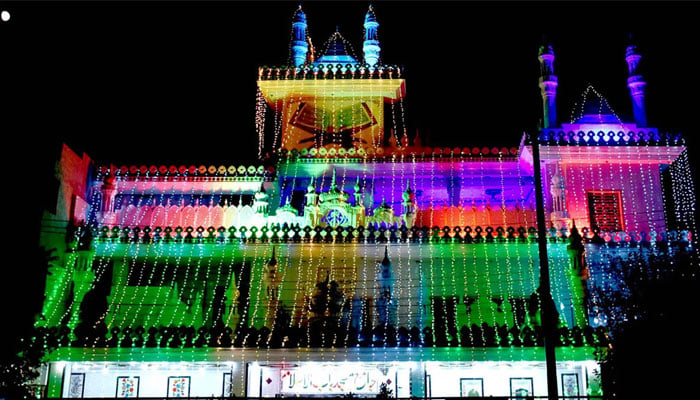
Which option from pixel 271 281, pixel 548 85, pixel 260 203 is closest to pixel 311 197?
pixel 260 203

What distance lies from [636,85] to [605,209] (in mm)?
4259

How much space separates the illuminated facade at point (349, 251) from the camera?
50.9 ft

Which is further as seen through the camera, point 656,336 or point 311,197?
point 311,197

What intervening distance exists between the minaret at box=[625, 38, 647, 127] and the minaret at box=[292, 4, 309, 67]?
10886mm

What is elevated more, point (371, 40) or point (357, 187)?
point (371, 40)

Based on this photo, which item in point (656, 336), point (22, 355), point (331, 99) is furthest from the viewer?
point (331, 99)

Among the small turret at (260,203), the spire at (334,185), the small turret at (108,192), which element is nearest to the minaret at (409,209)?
the spire at (334,185)

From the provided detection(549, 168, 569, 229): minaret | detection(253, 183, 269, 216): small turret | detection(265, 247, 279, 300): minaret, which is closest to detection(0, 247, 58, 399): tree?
detection(265, 247, 279, 300): minaret

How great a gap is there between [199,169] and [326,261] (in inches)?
209

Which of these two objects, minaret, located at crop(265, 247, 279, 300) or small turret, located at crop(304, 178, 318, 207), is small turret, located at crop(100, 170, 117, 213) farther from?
small turret, located at crop(304, 178, 318, 207)

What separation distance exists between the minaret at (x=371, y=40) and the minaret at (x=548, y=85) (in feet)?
18.8

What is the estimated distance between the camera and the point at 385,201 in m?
20.2

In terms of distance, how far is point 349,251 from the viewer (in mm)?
18359

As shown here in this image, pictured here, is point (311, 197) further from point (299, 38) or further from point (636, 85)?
point (636, 85)
